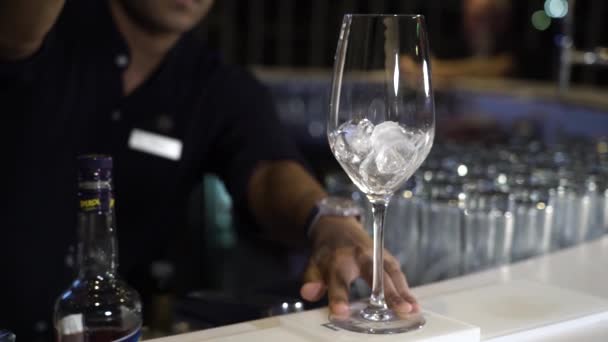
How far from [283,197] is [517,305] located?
82 cm

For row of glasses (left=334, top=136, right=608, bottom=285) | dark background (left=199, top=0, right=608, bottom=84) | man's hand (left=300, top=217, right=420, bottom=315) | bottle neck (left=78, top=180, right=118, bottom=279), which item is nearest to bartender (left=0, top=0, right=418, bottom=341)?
row of glasses (left=334, top=136, right=608, bottom=285)

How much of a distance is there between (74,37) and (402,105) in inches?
45.6

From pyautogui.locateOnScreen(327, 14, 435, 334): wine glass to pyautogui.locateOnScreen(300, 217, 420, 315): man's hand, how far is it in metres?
0.08

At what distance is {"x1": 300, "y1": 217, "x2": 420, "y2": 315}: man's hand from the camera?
951 mm

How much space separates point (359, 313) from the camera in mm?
930

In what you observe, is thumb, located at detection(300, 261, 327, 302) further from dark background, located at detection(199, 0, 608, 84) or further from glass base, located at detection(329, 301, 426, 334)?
dark background, located at detection(199, 0, 608, 84)

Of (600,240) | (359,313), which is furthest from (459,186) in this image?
(359,313)

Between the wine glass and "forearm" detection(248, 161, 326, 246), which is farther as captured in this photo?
"forearm" detection(248, 161, 326, 246)

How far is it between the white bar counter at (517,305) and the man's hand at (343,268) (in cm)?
4

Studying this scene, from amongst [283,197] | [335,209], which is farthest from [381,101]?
[283,197]

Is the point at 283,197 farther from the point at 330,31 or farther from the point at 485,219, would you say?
the point at 330,31

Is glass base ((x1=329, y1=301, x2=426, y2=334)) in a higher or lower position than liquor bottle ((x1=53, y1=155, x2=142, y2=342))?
lower

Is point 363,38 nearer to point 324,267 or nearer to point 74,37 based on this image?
point 324,267

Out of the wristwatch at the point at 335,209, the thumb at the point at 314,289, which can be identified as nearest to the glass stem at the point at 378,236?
the thumb at the point at 314,289
